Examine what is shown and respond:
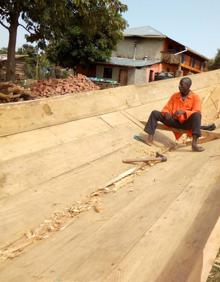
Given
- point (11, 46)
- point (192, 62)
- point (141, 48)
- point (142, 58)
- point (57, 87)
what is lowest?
point (57, 87)

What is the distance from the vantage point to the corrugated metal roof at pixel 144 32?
3961 cm

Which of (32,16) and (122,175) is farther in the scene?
(32,16)

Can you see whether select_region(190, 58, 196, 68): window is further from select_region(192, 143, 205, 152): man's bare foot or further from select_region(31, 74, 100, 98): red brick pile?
select_region(192, 143, 205, 152): man's bare foot

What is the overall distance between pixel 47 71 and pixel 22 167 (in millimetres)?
23060

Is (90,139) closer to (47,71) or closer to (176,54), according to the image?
(47,71)

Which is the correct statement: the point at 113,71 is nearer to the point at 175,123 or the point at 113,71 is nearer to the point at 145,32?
the point at 145,32

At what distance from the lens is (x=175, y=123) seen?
6.51m

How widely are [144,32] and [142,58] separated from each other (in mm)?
2806

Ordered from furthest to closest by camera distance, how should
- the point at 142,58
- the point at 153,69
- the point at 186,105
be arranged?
1. the point at 142,58
2. the point at 153,69
3. the point at 186,105

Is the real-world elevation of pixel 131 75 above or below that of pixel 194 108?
below

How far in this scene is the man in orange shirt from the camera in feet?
20.6

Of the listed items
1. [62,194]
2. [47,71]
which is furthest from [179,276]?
[47,71]

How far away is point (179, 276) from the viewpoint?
2473 mm

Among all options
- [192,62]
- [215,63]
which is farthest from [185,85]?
[215,63]
